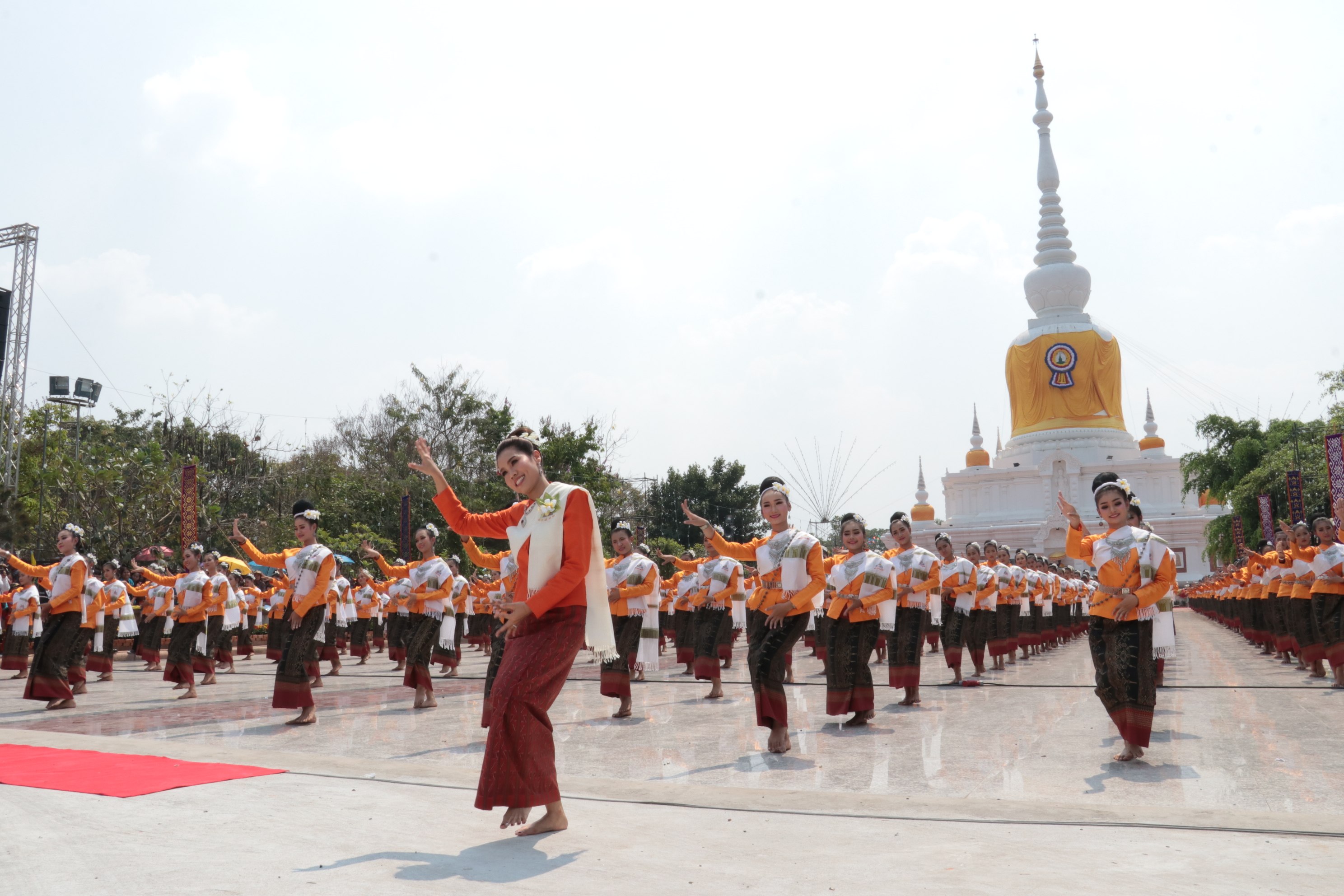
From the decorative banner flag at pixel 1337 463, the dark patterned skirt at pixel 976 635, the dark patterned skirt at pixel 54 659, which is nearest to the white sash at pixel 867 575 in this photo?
the dark patterned skirt at pixel 976 635

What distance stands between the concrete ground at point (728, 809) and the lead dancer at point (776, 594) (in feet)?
1.15

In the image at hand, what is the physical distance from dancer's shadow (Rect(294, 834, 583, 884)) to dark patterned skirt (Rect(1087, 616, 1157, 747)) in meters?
4.20

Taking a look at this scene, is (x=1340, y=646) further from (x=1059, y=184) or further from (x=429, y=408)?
(x=1059, y=184)

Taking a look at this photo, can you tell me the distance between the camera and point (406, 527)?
27.7m

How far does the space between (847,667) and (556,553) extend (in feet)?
15.4

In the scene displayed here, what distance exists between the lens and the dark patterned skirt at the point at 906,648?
412 inches

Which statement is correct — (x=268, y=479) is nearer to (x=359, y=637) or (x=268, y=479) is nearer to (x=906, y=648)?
(x=359, y=637)

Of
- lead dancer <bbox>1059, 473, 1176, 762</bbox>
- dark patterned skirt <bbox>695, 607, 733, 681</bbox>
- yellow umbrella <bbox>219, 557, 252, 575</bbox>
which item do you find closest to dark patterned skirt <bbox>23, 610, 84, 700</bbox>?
dark patterned skirt <bbox>695, 607, 733, 681</bbox>

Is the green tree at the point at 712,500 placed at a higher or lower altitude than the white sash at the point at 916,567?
higher

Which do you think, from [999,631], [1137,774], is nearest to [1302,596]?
[999,631]

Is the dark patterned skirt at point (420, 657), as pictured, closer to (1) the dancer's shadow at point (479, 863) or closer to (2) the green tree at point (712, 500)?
(1) the dancer's shadow at point (479, 863)

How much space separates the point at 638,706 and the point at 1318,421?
32.8 m

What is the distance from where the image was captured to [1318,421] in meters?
34.9

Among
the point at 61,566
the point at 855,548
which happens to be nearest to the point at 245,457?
the point at 61,566
